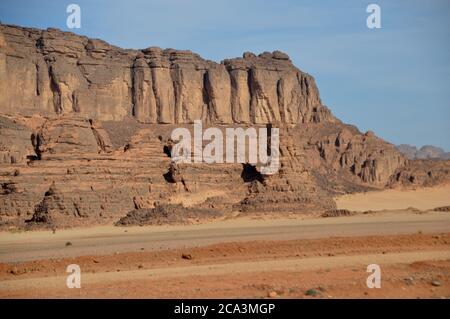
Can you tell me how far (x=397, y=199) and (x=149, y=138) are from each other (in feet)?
112

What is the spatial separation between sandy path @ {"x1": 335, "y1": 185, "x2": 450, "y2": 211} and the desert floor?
3073 centimetres

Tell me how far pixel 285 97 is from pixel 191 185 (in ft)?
223

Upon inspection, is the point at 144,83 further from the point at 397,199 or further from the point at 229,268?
the point at 229,268

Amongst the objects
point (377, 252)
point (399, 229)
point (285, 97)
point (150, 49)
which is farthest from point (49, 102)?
point (377, 252)

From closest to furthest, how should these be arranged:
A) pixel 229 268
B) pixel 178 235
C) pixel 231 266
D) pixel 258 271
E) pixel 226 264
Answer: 1. pixel 258 271
2. pixel 229 268
3. pixel 231 266
4. pixel 226 264
5. pixel 178 235

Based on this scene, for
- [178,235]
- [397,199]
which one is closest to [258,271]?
[178,235]

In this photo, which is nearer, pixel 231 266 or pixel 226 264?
pixel 231 266

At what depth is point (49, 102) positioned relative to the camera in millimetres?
96750

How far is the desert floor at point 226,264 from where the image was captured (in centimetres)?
1597

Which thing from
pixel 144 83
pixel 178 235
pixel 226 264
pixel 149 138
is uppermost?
pixel 144 83

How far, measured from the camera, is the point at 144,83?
108 m

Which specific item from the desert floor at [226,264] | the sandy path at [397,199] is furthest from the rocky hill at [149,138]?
the desert floor at [226,264]

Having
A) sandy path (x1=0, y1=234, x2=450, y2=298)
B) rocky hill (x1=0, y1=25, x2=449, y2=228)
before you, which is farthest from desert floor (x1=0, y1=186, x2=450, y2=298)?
rocky hill (x1=0, y1=25, x2=449, y2=228)
